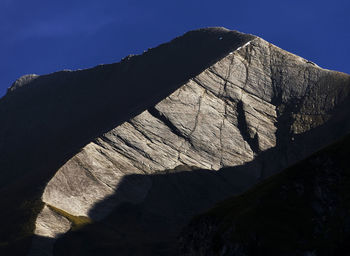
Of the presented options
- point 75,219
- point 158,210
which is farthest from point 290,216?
point 158,210

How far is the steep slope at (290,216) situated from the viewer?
7806cm

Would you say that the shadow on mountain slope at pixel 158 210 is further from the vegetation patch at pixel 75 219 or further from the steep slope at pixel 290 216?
the steep slope at pixel 290 216

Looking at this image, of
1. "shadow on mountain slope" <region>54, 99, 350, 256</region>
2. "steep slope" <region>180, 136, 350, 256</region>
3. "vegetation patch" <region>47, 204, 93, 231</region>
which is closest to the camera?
"steep slope" <region>180, 136, 350, 256</region>

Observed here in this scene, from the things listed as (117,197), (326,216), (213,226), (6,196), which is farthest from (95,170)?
(326,216)

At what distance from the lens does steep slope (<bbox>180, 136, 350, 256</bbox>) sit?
78062 mm

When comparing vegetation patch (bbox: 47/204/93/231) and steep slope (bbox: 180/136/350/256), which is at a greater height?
vegetation patch (bbox: 47/204/93/231)

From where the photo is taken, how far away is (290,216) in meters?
A: 82.8

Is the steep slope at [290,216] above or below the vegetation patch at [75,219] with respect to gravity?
below

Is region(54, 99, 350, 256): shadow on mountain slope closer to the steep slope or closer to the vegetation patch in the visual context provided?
the vegetation patch

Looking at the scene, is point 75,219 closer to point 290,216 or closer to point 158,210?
point 158,210

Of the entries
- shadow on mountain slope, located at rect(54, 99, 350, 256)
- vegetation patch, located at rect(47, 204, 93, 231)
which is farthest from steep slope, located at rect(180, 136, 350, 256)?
vegetation patch, located at rect(47, 204, 93, 231)

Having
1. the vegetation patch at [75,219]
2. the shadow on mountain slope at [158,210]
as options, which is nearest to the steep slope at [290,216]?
the shadow on mountain slope at [158,210]

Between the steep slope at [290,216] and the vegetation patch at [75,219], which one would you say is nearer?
the steep slope at [290,216]

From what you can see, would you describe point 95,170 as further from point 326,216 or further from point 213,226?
point 326,216
